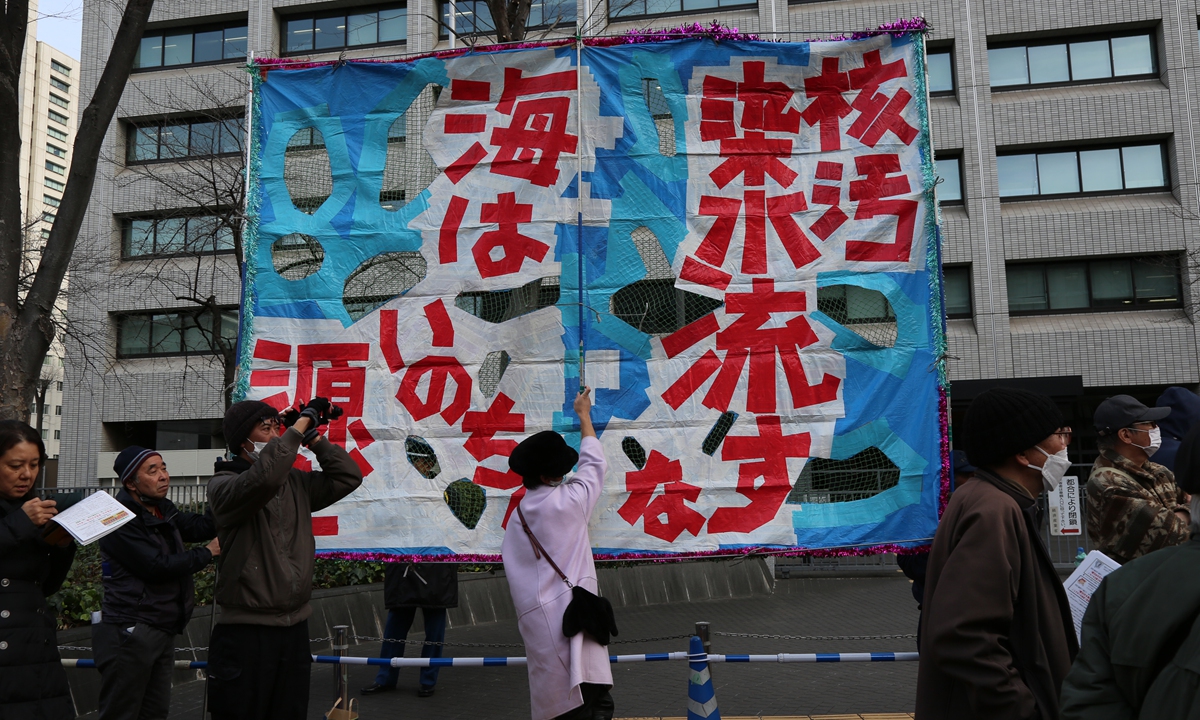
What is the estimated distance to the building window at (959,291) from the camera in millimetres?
25266

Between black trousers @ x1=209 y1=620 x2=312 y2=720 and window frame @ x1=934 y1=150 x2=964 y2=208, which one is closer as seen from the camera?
black trousers @ x1=209 y1=620 x2=312 y2=720

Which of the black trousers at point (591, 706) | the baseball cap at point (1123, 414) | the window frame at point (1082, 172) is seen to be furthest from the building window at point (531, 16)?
the black trousers at point (591, 706)

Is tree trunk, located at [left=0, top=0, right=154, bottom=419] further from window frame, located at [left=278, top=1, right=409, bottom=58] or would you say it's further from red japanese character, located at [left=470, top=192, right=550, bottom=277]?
window frame, located at [left=278, top=1, right=409, bottom=58]

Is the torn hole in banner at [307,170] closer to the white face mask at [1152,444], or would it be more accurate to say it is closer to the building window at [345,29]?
the white face mask at [1152,444]

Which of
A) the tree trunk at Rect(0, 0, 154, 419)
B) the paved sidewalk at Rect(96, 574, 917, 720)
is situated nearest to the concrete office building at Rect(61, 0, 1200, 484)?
the paved sidewalk at Rect(96, 574, 917, 720)

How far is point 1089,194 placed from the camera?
25062 mm

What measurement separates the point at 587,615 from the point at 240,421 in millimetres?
2001

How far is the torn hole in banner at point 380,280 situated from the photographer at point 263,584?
1.34 meters

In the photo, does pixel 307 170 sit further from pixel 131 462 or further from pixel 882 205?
pixel 882 205

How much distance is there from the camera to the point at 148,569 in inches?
196

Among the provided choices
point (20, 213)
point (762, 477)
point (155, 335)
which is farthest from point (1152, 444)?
point (155, 335)

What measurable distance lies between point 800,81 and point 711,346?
5.61 feet

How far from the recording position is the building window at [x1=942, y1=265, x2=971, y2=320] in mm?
25266

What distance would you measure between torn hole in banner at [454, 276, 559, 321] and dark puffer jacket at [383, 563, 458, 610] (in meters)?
2.65
